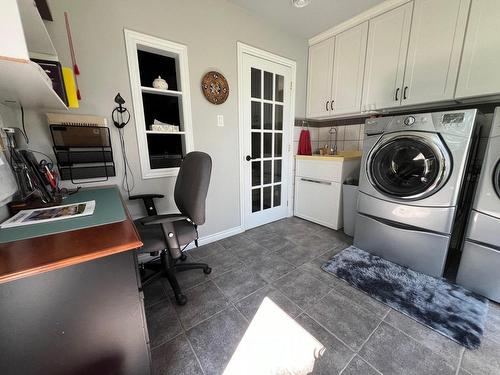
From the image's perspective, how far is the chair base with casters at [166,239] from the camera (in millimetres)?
1235

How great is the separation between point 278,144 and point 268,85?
2.36 feet

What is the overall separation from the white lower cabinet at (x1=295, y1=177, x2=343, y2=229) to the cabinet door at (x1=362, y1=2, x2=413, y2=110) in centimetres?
101

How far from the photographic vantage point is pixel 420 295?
4.79ft

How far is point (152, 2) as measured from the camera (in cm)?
161

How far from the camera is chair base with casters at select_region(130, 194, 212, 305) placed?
1235 mm

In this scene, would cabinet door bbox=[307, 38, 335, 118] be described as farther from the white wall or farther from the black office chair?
the black office chair

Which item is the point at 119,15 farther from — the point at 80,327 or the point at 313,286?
the point at 313,286

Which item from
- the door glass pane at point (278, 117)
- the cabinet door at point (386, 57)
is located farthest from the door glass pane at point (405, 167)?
the door glass pane at point (278, 117)

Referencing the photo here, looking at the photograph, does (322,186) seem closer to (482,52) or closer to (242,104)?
(242,104)

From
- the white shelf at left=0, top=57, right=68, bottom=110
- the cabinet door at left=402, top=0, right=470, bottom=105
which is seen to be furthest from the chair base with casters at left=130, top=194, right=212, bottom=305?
the cabinet door at left=402, top=0, right=470, bottom=105

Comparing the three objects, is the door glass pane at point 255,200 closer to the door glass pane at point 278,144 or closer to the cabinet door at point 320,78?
the door glass pane at point 278,144

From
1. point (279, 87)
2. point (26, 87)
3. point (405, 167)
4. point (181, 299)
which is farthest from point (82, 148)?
point (405, 167)

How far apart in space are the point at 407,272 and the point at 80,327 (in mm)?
2190

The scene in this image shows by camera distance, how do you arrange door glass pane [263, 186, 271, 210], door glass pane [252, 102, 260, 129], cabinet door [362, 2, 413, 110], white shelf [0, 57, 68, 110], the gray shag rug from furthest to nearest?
door glass pane [263, 186, 271, 210] < door glass pane [252, 102, 260, 129] < cabinet door [362, 2, 413, 110] < the gray shag rug < white shelf [0, 57, 68, 110]
